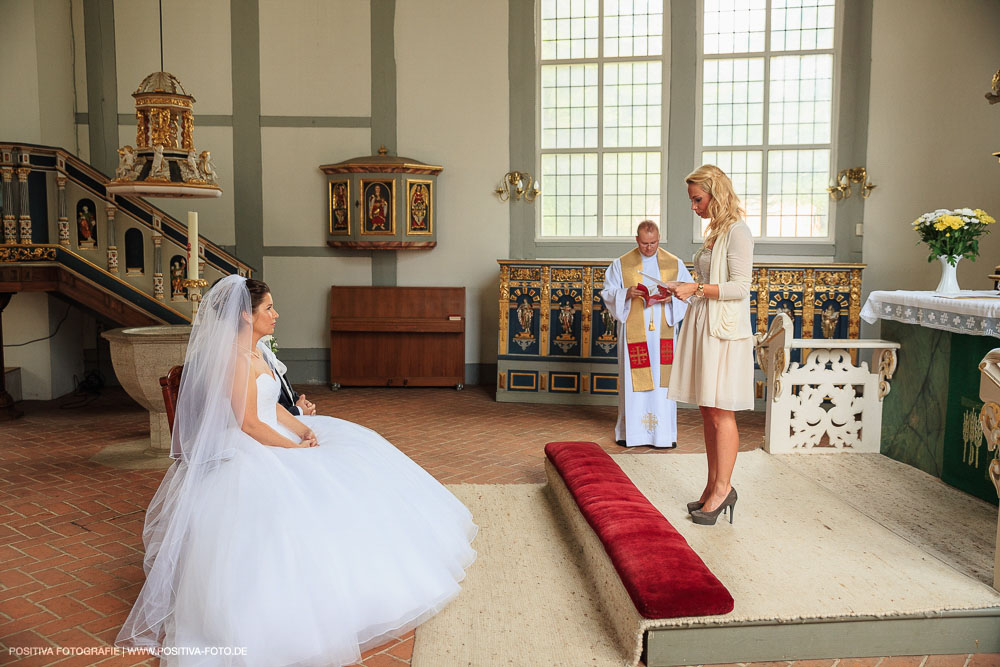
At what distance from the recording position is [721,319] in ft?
13.8

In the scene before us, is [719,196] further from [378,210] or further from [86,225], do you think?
[86,225]

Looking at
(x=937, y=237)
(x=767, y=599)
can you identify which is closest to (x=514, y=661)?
(x=767, y=599)

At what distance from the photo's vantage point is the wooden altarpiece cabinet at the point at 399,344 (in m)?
9.70

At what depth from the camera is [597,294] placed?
8828mm

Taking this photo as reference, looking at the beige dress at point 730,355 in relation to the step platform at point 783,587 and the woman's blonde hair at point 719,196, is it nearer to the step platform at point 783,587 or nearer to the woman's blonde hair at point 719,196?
the woman's blonde hair at point 719,196

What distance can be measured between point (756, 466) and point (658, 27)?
240 inches

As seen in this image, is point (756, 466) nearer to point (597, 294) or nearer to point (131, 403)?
point (597, 294)

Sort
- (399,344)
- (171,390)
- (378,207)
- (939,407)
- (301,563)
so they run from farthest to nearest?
(399,344), (378,207), (939,407), (171,390), (301,563)

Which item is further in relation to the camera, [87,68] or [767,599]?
[87,68]

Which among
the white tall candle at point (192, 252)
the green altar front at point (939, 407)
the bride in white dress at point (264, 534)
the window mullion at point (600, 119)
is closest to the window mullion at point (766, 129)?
the window mullion at point (600, 119)

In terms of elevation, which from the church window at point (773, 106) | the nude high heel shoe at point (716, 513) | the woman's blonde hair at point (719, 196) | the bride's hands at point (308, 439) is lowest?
the nude high heel shoe at point (716, 513)

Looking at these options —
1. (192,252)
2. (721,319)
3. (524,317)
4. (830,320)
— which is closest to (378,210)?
(524,317)

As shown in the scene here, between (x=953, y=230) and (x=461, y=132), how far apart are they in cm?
587

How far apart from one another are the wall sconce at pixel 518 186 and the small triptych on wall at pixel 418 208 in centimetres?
88
